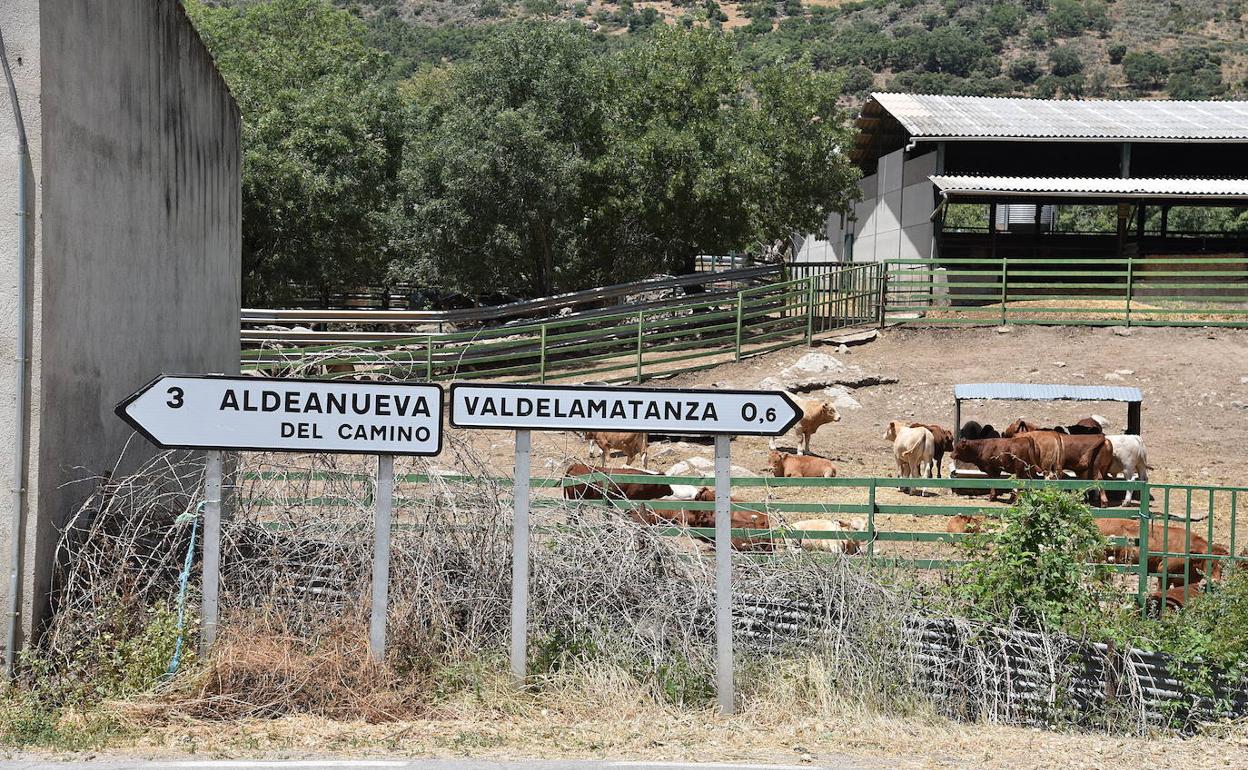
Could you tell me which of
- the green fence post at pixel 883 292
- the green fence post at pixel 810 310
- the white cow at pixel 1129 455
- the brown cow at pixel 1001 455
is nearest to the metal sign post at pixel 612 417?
the brown cow at pixel 1001 455

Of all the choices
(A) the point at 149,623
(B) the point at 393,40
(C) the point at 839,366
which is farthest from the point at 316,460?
(B) the point at 393,40

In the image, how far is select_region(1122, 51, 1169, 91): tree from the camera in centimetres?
8419

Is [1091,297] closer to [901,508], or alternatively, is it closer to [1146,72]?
[901,508]

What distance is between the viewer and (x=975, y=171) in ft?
98.8

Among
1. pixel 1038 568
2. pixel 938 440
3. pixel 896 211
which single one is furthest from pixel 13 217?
pixel 896 211

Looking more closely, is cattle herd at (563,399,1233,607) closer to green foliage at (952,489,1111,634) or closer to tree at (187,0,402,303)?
green foliage at (952,489,1111,634)

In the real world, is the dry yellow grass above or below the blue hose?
below

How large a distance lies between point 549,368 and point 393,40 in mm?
74323

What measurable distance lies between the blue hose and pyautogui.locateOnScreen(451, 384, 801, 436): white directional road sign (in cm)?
171

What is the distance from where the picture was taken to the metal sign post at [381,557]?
6598 mm

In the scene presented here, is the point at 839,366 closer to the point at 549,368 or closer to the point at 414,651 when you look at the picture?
the point at 549,368

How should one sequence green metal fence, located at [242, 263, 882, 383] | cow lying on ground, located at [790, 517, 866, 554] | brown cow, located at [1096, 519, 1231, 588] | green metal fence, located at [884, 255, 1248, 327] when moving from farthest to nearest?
green metal fence, located at [884, 255, 1248, 327] → green metal fence, located at [242, 263, 882, 383] → brown cow, located at [1096, 519, 1231, 588] → cow lying on ground, located at [790, 517, 866, 554]

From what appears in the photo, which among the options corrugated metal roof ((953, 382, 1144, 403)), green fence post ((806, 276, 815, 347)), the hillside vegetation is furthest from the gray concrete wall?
the hillside vegetation

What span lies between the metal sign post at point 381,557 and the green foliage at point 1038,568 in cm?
355
